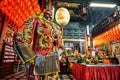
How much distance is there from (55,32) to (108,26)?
10.9 metres

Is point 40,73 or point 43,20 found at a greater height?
point 43,20

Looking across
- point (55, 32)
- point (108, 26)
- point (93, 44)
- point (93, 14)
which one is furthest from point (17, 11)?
point (93, 44)

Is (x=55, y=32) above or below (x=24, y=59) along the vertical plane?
above

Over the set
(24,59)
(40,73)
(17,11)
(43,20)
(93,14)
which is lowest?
(40,73)

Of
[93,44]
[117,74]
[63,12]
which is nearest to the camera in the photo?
[117,74]

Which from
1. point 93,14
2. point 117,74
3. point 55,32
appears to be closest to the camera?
point 55,32

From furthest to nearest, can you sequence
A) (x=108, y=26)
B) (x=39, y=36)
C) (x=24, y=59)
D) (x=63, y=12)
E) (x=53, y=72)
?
(x=108, y=26)
(x=63, y=12)
(x=39, y=36)
(x=53, y=72)
(x=24, y=59)

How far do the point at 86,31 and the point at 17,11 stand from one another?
12.7m

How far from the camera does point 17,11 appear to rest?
19.6 feet

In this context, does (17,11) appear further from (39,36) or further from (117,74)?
(117,74)

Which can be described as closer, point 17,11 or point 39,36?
point 39,36

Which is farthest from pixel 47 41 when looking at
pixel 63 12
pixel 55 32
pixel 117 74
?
pixel 63 12

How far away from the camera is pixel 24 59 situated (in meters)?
1.65

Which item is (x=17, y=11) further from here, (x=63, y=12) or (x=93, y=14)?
(x=93, y=14)
